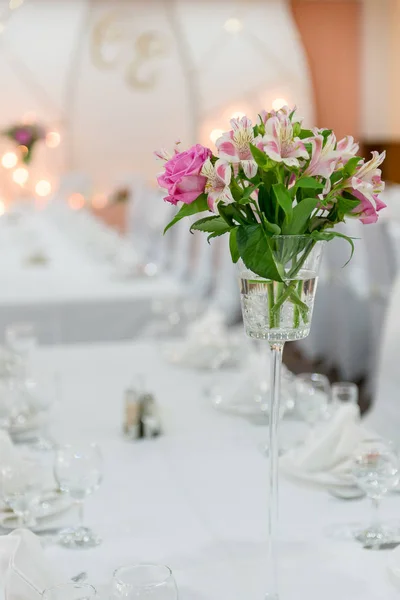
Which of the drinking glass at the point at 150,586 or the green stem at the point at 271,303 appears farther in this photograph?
the green stem at the point at 271,303

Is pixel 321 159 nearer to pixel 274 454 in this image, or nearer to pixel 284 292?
pixel 284 292

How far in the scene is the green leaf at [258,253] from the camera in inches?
44.7

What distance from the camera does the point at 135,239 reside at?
751cm

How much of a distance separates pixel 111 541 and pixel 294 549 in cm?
28

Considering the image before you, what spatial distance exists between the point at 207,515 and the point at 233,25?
10.0m

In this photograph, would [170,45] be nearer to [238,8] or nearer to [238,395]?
[238,8]

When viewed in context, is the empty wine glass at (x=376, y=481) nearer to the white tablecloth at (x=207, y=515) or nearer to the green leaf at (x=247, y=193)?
the white tablecloth at (x=207, y=515)

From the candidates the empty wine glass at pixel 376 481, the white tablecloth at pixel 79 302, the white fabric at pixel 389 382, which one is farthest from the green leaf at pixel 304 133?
the white tablecloth at pixel 79 302

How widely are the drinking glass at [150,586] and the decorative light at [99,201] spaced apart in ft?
31.2

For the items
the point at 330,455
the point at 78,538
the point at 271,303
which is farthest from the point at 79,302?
the point at 271,303

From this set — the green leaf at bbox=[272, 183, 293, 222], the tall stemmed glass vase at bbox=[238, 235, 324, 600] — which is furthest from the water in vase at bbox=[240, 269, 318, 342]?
the green leaf at bbox=[272, 183, 293, 222]

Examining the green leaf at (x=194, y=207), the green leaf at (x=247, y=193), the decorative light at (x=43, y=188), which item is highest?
the decorative light at (x=43, y=188)

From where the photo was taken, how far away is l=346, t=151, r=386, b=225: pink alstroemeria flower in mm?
1155

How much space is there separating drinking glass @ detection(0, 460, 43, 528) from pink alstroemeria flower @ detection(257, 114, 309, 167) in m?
0.68
